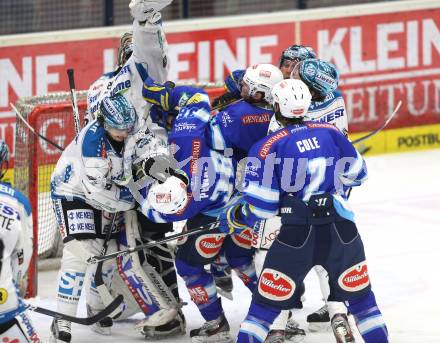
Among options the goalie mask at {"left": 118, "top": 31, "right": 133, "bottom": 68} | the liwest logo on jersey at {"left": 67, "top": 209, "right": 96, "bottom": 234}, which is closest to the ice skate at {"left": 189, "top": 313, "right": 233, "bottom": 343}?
the liwest logo on jersey at {"left": 67, "top": 209, "right": 96, "bottom": 234}

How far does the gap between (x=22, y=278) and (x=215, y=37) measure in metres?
5.19

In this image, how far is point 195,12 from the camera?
10656mm

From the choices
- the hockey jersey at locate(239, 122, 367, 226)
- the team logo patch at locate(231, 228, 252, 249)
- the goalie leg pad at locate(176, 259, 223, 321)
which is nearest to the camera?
the hockey jersey at locate(239, 122, 367, 226)

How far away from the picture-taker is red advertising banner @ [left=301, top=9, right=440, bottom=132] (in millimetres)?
11016

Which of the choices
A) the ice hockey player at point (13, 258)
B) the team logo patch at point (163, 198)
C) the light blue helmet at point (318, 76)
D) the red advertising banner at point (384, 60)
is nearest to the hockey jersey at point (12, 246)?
the ice hockey player at point (13, 258)

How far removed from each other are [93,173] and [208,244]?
0.68 meters

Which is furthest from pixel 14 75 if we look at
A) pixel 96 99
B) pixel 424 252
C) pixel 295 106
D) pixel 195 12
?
pixel 295 106

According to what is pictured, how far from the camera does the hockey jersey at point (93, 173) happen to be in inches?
259

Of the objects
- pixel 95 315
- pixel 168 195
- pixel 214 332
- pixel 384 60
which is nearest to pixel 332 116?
pixel 168 195

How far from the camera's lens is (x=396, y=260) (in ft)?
27.6

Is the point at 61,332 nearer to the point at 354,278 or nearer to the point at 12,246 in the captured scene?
the point at 12,246

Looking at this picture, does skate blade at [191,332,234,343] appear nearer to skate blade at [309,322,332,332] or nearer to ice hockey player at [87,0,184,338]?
ice hockey player at [87,0,184,338]

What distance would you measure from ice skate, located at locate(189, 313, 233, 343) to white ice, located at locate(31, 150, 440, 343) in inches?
5.6

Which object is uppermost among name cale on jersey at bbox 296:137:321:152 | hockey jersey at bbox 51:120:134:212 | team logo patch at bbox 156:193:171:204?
name cale on jersey at bbox 296:137:321:152
